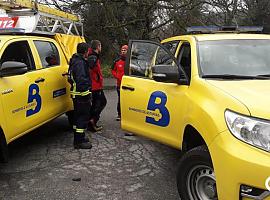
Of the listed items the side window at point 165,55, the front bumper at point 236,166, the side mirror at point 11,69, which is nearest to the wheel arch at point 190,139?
the front bumper at point 236,166

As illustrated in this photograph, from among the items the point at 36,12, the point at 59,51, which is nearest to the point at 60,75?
the point at 59,51

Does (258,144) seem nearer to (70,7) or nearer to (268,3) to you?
(70,7)

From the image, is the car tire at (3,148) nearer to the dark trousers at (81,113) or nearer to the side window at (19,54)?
the side window at (19,54)

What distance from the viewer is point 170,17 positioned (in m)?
16.2

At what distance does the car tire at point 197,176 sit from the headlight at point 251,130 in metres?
0.45

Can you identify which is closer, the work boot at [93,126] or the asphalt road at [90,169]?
the asphalt road at [90,169]

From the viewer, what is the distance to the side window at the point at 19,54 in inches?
198

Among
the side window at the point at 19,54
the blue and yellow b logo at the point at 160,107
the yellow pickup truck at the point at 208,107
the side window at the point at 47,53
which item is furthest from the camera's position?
the side window at the point at 47,53

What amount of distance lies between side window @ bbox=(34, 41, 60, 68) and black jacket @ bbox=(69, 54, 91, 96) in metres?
0.52

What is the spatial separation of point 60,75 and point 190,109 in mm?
3222

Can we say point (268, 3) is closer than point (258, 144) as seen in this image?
No

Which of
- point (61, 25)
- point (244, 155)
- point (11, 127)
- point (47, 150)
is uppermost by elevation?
point (61, 25)

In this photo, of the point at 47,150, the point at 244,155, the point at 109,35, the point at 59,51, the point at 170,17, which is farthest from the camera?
the point at 109,35

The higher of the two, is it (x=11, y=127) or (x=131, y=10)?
(x=131, y=10)
